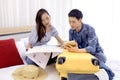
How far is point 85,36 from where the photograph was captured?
1.72 meters

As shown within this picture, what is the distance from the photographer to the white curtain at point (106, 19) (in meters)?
2.66

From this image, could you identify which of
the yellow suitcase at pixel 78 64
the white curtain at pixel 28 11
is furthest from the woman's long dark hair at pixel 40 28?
the white curtain at pixel 28 11

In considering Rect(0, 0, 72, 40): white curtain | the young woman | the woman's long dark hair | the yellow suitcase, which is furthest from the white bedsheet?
Rect(0, 0, 72, 40): white curtain

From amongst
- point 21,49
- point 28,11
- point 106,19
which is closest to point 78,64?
point 21,49

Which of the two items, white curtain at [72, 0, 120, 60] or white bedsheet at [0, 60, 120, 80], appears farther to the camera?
white curtain at [72, 0, 120, 60]

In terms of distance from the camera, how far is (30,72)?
1.67 m

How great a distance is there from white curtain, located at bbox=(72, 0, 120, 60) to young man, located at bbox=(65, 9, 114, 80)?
3.45 feet

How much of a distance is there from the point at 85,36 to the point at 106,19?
3.57 feet

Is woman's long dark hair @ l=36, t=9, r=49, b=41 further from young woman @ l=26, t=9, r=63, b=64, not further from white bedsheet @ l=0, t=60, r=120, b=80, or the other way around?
white bedsheet @ l=0, t=60, r=120, b=80

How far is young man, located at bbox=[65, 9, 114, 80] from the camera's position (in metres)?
1.62

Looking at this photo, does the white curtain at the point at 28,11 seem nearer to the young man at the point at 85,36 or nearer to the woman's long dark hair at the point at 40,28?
the woman's long dark hair at the point at 40,28

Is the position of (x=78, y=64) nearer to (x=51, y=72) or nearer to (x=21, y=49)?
(x=51, y=72)

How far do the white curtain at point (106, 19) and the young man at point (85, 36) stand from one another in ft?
3.45

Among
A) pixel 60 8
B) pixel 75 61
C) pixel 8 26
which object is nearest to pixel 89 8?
pixel 60 8
